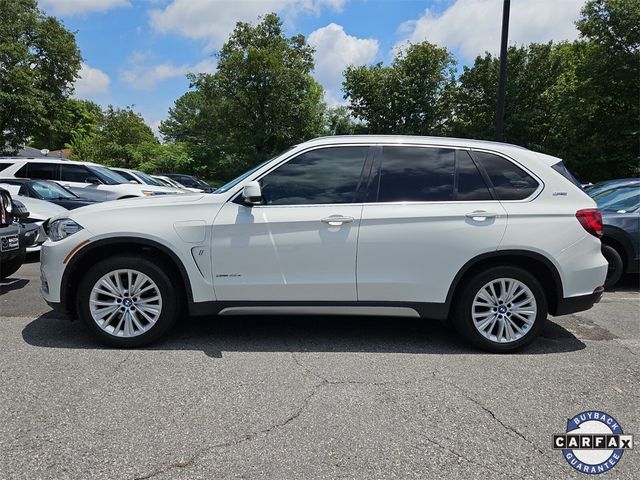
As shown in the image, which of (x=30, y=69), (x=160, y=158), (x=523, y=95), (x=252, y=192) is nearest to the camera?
(x=252, y=192)

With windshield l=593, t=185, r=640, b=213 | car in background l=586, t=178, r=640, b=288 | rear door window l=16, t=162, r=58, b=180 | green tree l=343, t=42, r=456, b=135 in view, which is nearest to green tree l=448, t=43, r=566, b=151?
green tree l=343, t=42, r=456, b=135

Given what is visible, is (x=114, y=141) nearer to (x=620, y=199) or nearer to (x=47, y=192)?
(x=47, y=192)

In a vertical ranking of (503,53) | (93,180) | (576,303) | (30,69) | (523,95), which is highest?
(30,69)

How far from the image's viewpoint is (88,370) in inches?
144

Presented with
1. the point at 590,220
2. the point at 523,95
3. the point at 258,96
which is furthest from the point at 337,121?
the point at 590,220

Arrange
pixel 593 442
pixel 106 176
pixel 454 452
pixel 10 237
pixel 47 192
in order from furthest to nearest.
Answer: pixel 106 176 < pixel 47 192 < pixel 10 237 < pixel 593 442 < pixel 454 452

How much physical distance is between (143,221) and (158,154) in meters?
33.6

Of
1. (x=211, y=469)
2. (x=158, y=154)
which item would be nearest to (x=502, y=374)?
(x=211, y=469)

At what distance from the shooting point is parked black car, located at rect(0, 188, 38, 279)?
5.66 m

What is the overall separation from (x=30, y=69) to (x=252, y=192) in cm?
2663

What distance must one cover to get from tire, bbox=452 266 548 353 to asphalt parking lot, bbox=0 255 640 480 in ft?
0.51

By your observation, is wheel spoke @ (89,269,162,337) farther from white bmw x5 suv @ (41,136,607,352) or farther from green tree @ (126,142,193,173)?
green tree @ (126,142,193,173)

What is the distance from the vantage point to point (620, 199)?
7.10 metres

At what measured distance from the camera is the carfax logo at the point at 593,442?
261 centimetres
